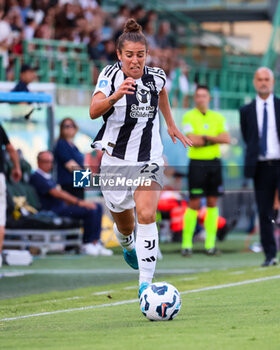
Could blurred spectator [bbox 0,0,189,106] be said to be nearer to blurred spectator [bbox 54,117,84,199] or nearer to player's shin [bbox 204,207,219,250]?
blurred spectator [bbox 54,117,84,199]

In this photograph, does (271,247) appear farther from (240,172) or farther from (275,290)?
(240,172)

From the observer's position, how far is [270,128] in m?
11.6

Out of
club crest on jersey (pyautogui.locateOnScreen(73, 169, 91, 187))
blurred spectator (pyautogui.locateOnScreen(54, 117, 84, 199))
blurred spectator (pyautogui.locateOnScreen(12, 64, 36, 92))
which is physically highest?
blurred spectator (pyautogui.locateOnScreen(12, 64, 36, 92))

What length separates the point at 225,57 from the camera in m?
27.4

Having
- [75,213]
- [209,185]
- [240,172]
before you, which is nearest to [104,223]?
[75,213]

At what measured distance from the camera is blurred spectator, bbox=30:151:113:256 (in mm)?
14477

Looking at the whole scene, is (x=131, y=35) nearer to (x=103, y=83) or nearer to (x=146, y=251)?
(x=103, y=83)

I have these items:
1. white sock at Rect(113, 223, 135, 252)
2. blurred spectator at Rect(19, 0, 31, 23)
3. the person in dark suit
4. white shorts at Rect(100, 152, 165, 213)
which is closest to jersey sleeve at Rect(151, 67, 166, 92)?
white shorts at Rect(100, 152, 165, 213)

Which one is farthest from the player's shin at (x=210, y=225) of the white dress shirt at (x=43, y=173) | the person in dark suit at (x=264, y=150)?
the white dress shirt at (x=43, y=173)

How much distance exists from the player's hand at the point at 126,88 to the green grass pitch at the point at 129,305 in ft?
5.40

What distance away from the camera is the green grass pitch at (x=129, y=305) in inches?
215

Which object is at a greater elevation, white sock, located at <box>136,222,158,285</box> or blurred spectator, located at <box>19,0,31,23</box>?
blurred spectator, located at <box>19,0,31,23</box>

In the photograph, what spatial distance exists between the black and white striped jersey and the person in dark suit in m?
4.19

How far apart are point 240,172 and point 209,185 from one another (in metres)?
5.53
